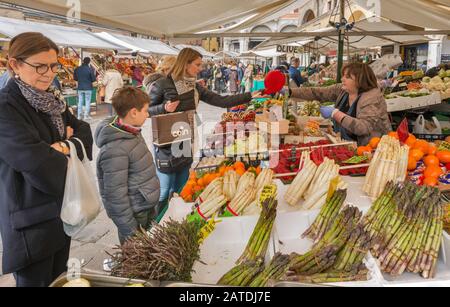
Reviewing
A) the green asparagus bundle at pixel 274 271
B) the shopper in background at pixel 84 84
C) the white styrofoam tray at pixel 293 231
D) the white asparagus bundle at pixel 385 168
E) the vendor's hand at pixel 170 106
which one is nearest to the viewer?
the green asparagus bundle at pixel 274 271

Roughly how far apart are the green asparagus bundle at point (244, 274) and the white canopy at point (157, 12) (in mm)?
2230

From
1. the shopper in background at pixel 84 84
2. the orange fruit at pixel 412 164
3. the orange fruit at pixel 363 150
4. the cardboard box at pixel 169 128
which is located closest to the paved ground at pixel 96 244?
the cardboard box at pixel 169 128

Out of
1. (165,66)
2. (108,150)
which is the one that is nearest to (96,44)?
(165,66)

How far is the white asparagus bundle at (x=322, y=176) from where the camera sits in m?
2.67

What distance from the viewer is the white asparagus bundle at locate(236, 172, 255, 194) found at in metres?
2.74

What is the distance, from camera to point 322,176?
2730 mm

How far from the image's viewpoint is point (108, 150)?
2771 mm

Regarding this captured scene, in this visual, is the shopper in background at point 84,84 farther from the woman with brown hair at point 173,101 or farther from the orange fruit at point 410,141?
the orange fruit at point 410,141

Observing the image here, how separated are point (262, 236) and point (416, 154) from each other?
5.61ft

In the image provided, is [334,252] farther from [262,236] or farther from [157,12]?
[157,12]

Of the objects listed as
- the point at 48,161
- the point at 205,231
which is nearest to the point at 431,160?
the point at 205,231

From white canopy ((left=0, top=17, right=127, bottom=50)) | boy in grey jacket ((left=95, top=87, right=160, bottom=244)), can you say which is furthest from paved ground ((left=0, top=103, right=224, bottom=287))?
white canopy ((left=0, top=17, right=127, bottom=50))

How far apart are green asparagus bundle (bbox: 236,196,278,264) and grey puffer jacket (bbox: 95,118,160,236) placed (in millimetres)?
1006
